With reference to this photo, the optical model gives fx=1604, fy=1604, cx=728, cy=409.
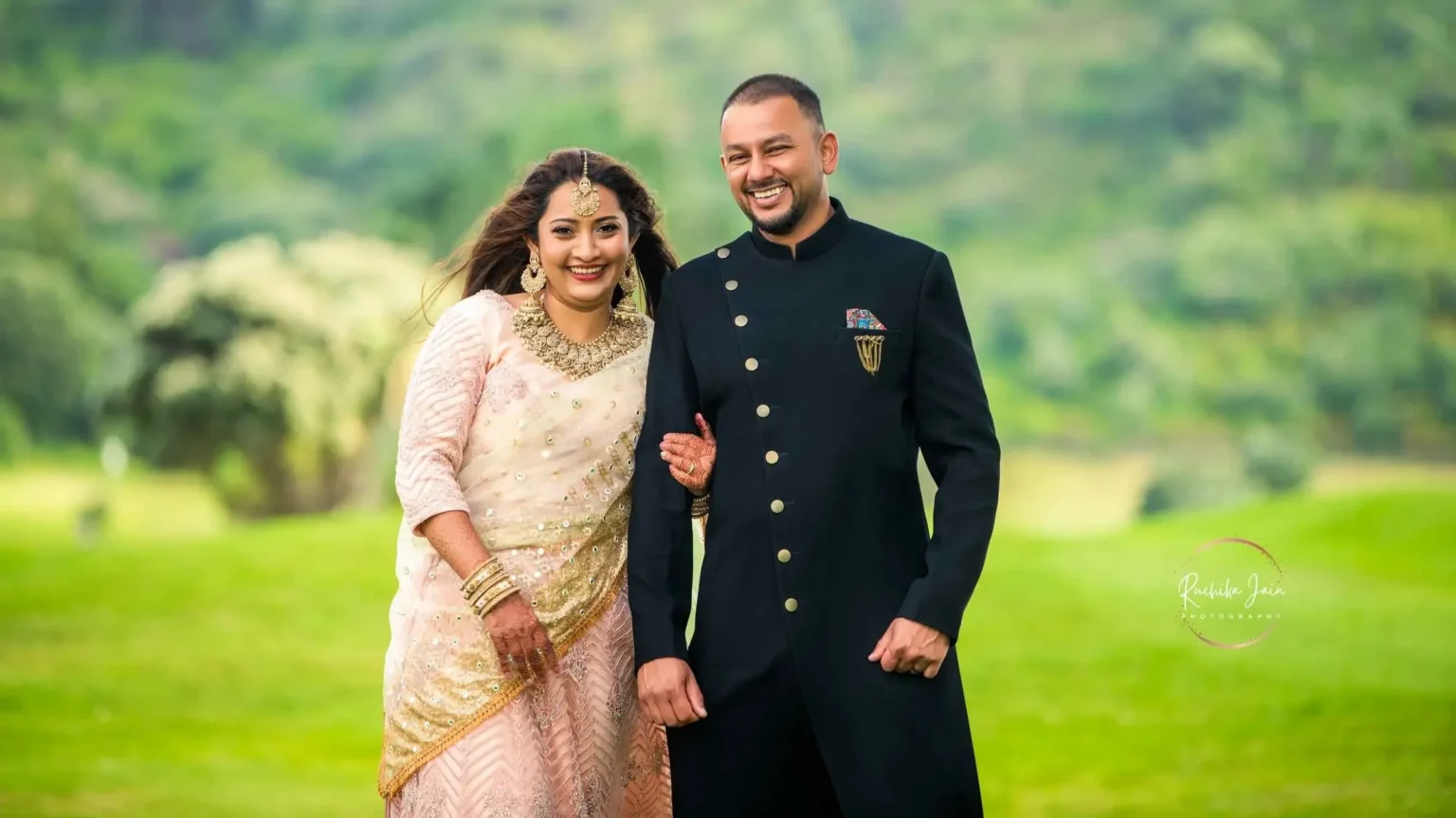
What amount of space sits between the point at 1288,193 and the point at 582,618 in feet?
35.2

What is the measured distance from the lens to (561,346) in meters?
2.76

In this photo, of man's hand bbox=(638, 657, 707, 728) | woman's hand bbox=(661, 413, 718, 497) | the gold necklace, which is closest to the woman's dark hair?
the gold necklace

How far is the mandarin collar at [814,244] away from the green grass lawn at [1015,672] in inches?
152

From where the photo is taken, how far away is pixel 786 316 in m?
2.53

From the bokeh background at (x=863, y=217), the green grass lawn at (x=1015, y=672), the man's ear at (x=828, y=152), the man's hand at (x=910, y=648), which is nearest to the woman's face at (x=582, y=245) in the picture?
the man's ear at (x=828, y=152)

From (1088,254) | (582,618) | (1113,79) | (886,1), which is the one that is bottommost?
(582,618)

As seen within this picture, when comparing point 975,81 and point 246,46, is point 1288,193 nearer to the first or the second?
point 975,81

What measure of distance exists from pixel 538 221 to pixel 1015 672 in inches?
216

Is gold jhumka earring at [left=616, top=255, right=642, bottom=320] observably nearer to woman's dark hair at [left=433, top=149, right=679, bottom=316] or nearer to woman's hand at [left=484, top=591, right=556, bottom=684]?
woman's dark hair at [left=433, top=149, right=679, bottom=316]

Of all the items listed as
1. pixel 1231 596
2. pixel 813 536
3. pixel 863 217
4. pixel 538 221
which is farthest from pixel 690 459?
pixel 863 217

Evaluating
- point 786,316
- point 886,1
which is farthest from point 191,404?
point 786,316

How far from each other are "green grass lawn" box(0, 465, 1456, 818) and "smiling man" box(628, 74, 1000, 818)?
3684mm

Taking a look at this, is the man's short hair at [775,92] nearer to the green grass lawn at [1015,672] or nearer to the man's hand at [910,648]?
the man's hand at [910,648]

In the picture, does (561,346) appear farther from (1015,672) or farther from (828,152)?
(1015,672)
